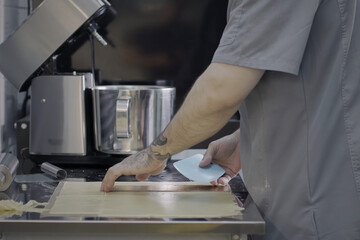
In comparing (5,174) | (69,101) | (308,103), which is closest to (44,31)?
(69,101)

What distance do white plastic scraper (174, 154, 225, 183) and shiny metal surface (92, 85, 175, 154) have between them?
27 centimetres

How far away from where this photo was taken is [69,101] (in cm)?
153

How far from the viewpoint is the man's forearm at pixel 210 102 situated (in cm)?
96

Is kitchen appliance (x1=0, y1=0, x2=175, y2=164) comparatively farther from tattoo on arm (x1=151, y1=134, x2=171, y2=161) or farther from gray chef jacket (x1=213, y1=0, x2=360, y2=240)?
gray chef jacket (x1=213, y1=0, x2=360, y2=240)

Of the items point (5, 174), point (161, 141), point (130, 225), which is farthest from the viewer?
point (5, 174)

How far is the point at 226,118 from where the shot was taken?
1018 millimetres

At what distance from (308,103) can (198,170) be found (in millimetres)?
327

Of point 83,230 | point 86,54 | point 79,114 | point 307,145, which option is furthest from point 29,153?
point 307,145

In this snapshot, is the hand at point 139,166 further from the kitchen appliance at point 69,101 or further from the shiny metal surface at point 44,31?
the shiny metal surface at point 44,31

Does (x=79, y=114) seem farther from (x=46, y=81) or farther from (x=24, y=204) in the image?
(x=24, y=204)

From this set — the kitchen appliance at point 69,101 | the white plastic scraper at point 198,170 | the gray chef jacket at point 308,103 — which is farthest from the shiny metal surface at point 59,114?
the gray chef jacket at point 308,103

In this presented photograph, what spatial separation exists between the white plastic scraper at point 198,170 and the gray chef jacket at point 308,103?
0.18m

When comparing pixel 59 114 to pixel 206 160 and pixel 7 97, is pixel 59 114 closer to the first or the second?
pixel 7 97

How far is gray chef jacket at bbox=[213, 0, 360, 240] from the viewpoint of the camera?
3.05 ft
